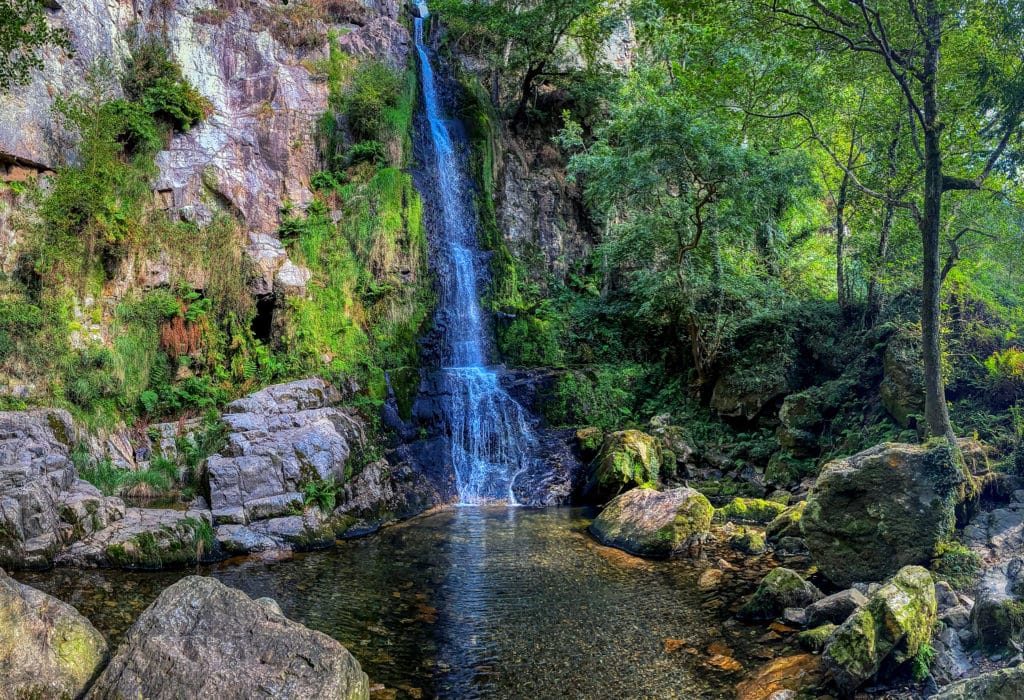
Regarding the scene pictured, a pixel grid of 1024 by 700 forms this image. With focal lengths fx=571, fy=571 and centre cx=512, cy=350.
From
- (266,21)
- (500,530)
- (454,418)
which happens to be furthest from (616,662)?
(266,21)

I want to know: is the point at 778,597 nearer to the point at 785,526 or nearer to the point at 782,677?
the point at 782,677

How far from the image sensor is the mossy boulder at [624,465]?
494 inches

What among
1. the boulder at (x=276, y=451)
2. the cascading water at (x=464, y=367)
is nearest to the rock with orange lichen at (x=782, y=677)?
the boulder at (x=276, y=451)

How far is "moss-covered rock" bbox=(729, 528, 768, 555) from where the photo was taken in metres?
8.88

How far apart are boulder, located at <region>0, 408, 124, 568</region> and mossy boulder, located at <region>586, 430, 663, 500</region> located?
903 cm

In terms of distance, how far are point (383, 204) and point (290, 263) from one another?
3.61 m

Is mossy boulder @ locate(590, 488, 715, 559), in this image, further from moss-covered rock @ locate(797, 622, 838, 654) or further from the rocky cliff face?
the rocky cliff face

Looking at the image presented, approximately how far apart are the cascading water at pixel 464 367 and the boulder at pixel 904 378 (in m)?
7.74

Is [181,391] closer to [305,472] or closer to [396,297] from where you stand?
[305,472]

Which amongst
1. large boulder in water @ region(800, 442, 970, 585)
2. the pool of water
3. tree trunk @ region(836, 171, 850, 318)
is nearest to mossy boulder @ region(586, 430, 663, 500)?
the pool of water

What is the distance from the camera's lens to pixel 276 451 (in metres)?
10.6

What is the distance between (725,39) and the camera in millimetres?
11070

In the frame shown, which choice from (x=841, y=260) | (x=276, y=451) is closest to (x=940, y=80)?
(x=841, y=260)

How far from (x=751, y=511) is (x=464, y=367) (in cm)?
897
